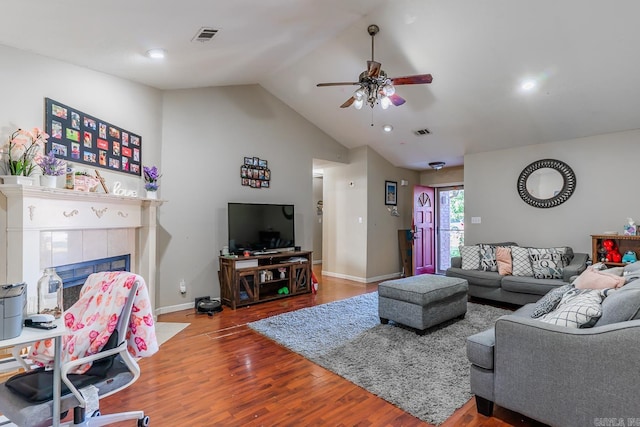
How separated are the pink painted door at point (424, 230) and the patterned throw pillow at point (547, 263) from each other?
101 inches

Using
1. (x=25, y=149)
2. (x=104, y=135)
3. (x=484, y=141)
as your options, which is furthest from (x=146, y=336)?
(x=484, y=141)

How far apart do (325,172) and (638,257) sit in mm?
5112

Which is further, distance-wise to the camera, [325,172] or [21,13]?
[325,172]

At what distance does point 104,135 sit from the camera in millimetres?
3352

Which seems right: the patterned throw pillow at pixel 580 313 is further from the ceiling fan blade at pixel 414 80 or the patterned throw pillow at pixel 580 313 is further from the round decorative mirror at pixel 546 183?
the round decorative mirror at pixel 546 183

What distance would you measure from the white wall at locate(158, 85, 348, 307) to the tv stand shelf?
35 centimetres

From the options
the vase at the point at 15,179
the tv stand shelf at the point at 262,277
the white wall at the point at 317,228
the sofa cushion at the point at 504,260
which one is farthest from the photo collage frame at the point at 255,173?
the sofa cushion at the point at 504,260

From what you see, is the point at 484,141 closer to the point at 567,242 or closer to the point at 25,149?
the point at 567,242

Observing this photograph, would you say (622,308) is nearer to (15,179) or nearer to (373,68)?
(373,68)

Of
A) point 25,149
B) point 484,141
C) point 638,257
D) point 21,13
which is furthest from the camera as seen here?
point 484,141

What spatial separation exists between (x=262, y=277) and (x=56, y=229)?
8.67 ft

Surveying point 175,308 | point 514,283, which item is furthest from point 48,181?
point 514,283

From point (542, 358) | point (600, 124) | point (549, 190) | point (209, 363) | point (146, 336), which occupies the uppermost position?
point (600, 124)

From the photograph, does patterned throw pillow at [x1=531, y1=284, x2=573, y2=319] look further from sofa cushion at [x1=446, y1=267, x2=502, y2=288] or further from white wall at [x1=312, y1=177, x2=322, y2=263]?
white wall at [x1=312, y1=177, x2=322, y2=263]
